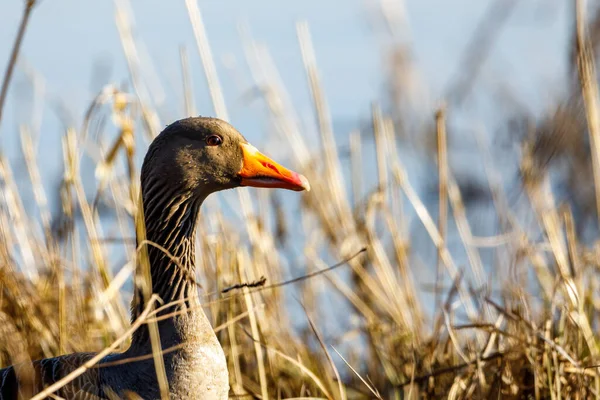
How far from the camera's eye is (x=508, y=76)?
38.5ft

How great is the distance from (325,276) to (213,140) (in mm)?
2043

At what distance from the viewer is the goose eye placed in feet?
13.6

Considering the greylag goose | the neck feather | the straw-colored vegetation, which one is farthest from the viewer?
the straw-colored vegetation

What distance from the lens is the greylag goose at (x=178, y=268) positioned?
12.3 feet

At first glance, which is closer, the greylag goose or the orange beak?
the greylag goose

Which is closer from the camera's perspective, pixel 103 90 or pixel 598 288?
pixel 103 90

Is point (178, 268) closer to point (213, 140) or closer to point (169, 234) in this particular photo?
point (169, 234)

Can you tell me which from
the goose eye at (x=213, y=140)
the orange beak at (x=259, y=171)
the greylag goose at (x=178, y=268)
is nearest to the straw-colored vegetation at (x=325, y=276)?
the greylag goose at (x=178, y=268)

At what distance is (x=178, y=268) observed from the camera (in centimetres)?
409

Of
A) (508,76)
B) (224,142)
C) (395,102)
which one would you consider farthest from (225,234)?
(508,76)

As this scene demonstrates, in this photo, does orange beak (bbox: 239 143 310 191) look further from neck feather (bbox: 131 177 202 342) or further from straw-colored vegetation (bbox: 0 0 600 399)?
straw-colored vegetation (bbox: 0 0 600 399)

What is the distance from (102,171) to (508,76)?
24.9 ft

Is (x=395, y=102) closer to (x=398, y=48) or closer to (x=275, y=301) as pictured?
(x=398, y=48)

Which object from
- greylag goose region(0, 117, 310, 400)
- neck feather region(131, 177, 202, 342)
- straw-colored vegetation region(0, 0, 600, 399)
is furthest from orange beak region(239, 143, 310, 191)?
straw-colored vegetation region(0, 0, 600, 399)
